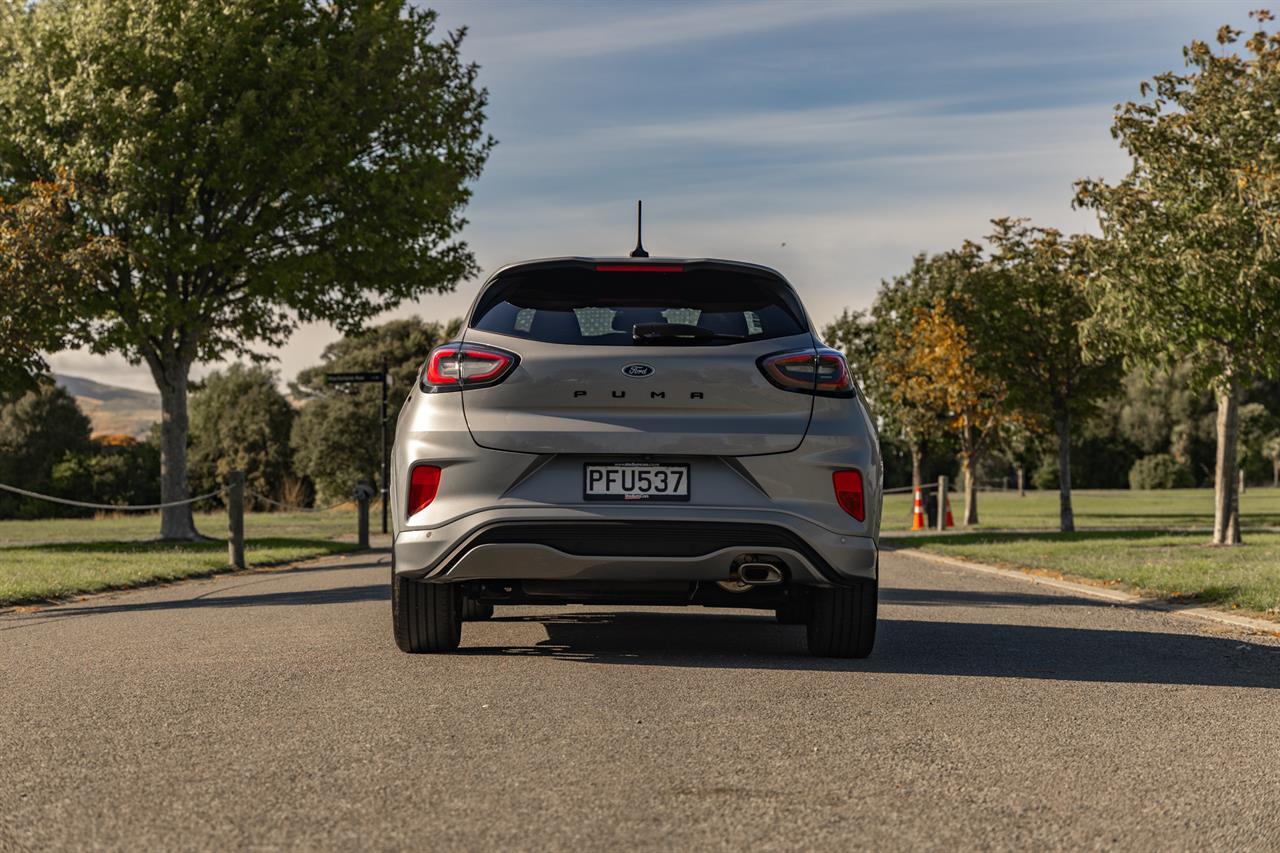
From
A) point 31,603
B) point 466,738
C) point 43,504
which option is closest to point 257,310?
point 31,603

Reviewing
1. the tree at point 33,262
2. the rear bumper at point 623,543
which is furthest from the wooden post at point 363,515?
the rear bumper at point 623,543

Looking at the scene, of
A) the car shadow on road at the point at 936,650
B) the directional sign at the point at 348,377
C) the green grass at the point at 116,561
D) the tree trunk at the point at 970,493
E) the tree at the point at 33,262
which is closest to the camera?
the car shadow on road at the point at 936,650

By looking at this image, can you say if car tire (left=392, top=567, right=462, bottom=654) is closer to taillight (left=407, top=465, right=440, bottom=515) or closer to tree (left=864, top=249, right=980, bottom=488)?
taillight (left=407, top=465, right=440, bottom=515)

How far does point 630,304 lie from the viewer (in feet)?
22.6

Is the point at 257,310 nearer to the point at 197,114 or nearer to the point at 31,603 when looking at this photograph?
the point at 197,114

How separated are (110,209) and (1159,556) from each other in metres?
15.9

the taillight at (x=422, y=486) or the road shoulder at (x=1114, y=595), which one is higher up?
the taillight at (x=422, y=486)

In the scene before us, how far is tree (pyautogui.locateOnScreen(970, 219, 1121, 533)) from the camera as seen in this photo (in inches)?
1116

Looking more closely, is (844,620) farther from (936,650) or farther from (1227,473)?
(1227,473)

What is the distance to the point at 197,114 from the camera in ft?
71.6

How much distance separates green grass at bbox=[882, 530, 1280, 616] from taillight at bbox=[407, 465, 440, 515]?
6360 mm

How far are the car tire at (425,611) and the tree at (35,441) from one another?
161 ft

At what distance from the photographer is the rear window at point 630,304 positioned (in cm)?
673

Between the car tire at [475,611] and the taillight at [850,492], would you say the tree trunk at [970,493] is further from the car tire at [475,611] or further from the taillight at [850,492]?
the taillight at [850,492]
